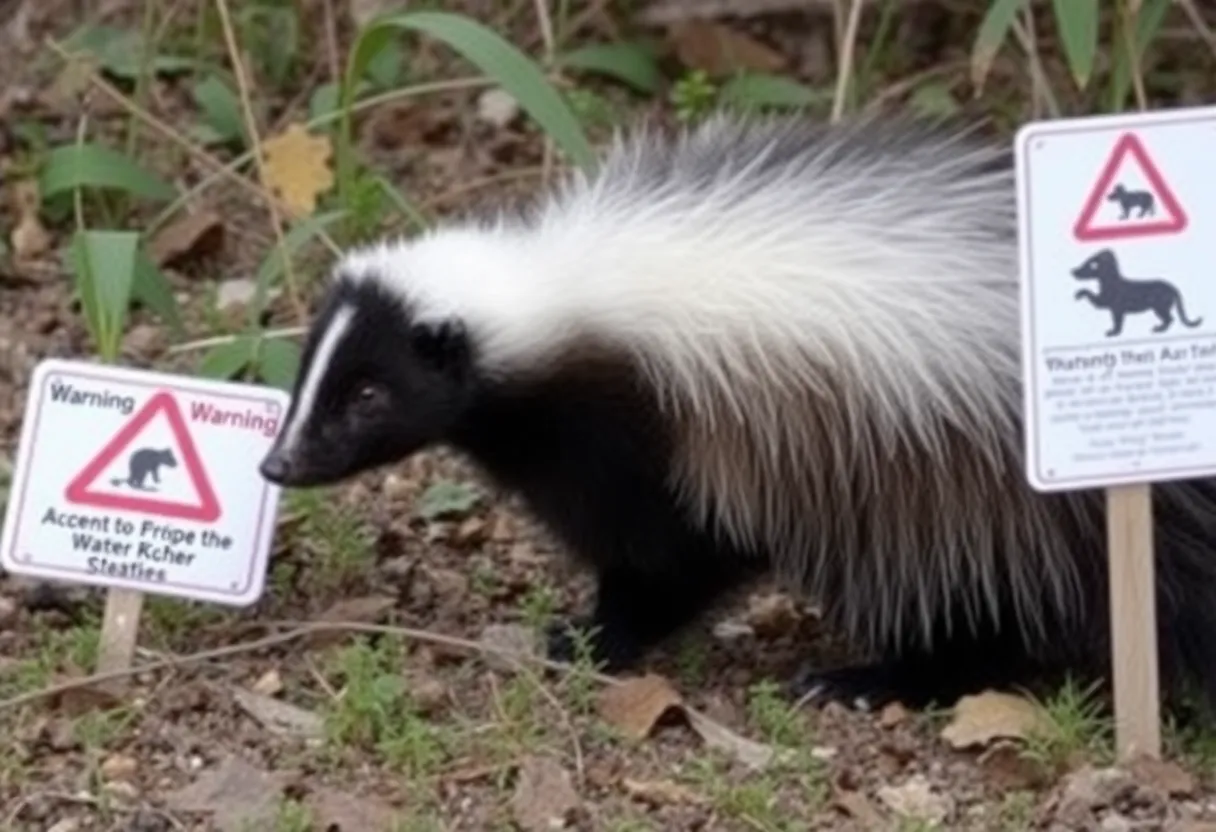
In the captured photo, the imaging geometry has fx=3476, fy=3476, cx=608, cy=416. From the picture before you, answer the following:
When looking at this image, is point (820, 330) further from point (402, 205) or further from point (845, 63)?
point (402, 205)

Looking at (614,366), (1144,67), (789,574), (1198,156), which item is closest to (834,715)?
(789,574)

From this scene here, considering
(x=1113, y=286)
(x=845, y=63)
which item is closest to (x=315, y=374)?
(x=1113, y=286)

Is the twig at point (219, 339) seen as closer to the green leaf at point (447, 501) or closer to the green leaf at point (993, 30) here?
the green leaf at point (447, 501)

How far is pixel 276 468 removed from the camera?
5809mm

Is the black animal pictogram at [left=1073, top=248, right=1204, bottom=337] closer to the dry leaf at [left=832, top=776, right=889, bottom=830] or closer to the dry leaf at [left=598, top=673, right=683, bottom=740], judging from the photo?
the dry leaf at [left=832, top=776, right=889, bottom=830]

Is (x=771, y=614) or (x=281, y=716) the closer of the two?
(x=281, y=716)

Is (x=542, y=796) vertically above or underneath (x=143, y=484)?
underneath

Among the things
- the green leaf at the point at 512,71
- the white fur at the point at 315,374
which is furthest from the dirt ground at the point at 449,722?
Result: the green leaf at the point at 512,71

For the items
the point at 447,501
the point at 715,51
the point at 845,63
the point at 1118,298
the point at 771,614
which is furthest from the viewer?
the point at 715,51

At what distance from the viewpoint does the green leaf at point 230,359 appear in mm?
6703

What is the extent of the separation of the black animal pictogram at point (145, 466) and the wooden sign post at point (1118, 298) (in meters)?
1.48

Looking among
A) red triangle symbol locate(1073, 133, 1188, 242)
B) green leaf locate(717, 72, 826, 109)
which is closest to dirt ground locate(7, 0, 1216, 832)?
red triangle symbol locate(1073, 133, 1188, 242)

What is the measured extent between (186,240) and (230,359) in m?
1.55

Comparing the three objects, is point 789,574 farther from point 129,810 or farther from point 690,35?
point 690,35
